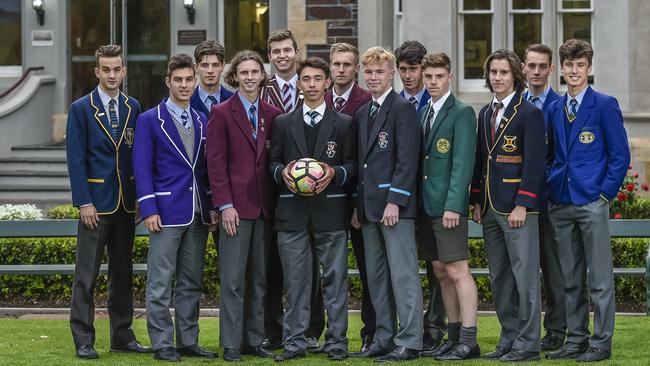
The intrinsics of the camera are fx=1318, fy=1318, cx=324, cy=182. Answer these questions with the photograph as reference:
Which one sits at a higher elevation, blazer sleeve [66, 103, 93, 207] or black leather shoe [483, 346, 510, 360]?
blazer sleeve [66, 103, 93, 207]

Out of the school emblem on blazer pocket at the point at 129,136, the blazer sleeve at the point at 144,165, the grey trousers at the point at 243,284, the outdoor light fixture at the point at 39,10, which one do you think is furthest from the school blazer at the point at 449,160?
the outdoor light fixture at the point at 39,10

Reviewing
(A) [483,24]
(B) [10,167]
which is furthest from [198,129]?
(B) [10,167]

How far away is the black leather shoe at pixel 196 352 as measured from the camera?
9.37 metres

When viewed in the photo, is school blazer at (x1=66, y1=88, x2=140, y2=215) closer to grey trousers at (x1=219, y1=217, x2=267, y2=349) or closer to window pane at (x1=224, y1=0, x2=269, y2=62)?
grey trousers at (x1=219, y1=217, x2=267, y2=349)

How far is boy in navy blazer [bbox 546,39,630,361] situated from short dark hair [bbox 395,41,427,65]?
3.39 feet

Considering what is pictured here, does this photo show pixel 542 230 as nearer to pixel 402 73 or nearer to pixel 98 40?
pixel 402 73

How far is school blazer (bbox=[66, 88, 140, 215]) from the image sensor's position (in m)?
9.38

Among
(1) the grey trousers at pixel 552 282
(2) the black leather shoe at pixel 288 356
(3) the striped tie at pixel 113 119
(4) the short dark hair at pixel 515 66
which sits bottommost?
(2) the black leather shoe at pixel 288 356

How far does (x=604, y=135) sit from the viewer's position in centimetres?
911

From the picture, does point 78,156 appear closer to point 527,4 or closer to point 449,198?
point 449,198

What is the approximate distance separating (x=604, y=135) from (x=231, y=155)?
8.54ft

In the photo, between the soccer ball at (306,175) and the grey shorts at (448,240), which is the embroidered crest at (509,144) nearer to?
the grey shorts at (448,240)

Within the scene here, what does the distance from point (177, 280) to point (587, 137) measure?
3078mm

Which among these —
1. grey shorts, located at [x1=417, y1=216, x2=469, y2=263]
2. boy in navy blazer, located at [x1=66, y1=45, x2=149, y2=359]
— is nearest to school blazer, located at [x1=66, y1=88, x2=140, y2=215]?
boy in navy blazer, located at [x1=66, y1=45, x2=149, y2=359]
